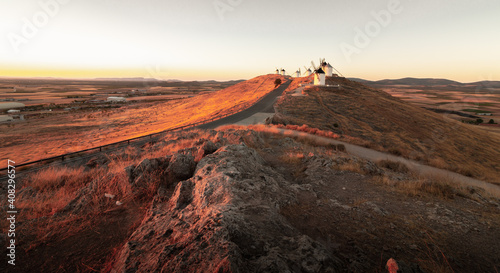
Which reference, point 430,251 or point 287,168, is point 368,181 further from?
point 430,251

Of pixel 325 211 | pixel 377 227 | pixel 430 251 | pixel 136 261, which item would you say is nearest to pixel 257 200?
pixel 325 211

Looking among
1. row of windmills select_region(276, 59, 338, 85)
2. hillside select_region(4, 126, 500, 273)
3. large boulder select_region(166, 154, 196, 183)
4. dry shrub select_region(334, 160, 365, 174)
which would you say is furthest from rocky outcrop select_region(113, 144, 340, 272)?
row of windmills select_region(276, 59, 338, 85)

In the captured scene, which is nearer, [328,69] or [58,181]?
[58,181]

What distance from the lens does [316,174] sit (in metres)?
7.48

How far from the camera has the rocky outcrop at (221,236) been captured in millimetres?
2514

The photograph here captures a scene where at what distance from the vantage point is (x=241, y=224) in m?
3.16

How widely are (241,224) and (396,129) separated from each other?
109 feet

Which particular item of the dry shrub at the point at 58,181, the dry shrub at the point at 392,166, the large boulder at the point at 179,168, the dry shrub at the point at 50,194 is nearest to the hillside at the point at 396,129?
the dry shrub at the point at 392,166

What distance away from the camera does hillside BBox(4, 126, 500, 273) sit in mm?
2797

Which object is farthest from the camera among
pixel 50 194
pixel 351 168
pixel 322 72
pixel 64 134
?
pixel 322 72

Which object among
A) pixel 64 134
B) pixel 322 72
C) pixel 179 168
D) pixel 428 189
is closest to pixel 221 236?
pixel 179 168

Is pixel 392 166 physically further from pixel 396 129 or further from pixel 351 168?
pixel 396 129

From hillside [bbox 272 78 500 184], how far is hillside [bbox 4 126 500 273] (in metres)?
13.1

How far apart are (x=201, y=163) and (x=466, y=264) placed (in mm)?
5654
